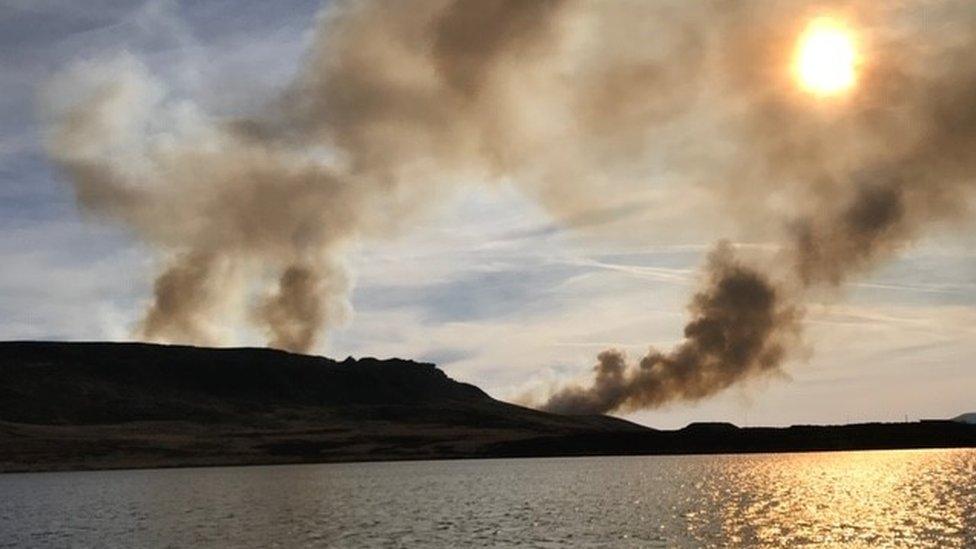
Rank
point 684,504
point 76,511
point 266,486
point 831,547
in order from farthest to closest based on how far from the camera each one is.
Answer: point 266,486 < point 76,511 < point 684,504 < point 831,547

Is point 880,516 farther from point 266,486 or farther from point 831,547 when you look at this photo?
point 266,486

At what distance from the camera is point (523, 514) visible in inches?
4624

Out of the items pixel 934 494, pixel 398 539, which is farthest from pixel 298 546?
pixel 934 494

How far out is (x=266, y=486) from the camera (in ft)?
638

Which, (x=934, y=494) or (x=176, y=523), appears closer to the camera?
(x=176, y=523)

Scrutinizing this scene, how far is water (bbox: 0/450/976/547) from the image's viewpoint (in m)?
92.9

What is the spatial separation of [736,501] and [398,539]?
5550 centimetres

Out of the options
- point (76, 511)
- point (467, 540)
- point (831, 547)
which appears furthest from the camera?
point (76, 511)

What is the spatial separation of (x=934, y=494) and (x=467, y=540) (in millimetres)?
74719

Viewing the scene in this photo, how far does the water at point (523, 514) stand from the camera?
305 ft

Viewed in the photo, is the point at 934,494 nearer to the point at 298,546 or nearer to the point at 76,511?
the point at 298,546

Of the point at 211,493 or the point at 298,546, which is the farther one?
the point at 211,493

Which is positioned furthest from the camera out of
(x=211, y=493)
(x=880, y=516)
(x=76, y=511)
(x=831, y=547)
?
(x=211, y=493)

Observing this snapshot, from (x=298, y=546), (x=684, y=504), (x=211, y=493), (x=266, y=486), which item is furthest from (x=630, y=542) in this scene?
(x=266, y=486)
